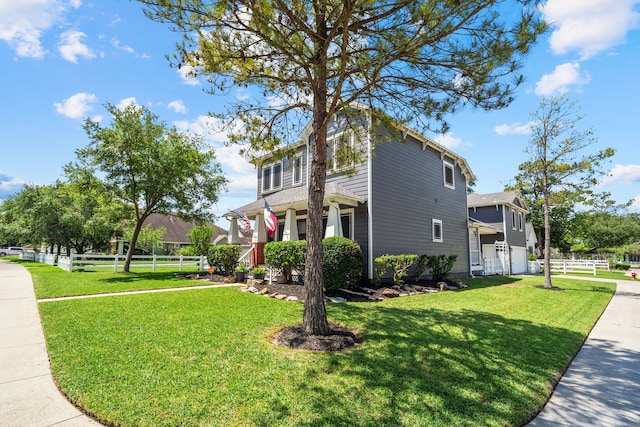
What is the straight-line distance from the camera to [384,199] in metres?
12.5

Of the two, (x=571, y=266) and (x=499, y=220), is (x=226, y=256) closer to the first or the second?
(x=499, y=220)

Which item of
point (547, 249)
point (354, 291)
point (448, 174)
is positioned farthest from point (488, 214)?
point (354, 291)

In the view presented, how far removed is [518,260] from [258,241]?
21.3m

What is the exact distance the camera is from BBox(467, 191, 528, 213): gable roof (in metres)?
23.6

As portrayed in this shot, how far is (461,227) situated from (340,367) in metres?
15.8

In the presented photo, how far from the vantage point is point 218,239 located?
3981 centimetres

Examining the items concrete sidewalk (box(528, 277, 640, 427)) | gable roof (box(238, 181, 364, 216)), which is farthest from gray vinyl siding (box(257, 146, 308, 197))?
concrete sidewalk (box(528, 277, 640, 427))

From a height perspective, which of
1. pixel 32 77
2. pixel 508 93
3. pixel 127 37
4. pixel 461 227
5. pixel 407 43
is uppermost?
pixel 32 77

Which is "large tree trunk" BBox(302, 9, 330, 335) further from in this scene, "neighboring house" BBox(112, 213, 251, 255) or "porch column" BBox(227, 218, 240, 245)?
"neighboring house" BBox(112, 213, 251, 255)

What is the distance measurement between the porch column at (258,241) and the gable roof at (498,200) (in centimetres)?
1817

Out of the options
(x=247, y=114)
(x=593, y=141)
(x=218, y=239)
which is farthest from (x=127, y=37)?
(x=218, y=239)

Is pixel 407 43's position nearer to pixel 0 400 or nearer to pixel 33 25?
pixel 0 400

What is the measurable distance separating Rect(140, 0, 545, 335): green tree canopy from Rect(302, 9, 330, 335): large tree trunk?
0.06 ft

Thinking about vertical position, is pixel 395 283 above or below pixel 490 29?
below
